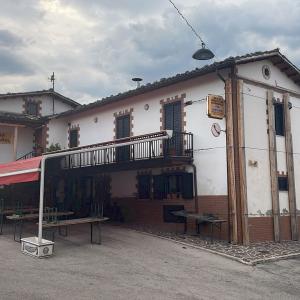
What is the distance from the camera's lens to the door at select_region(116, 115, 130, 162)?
17422mm

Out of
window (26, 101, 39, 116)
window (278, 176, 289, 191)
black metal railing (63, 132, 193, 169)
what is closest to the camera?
black metal railing (63, 132, 193, 169)

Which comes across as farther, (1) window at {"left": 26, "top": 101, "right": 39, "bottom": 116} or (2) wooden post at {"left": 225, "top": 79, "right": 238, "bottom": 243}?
(1) window at {"left": 26, "top": 101, "right": 39, "bottom": 116}

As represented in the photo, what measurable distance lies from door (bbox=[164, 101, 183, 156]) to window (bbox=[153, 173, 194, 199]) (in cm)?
99

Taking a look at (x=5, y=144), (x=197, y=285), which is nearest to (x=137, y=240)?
(x=197, y=285)

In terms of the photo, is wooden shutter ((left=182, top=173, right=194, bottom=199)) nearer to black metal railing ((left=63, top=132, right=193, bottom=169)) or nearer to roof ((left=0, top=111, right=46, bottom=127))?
black metal railing ((left=63, top=132, right=193, bottom=169))

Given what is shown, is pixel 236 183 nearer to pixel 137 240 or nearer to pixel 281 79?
pixel 137 240

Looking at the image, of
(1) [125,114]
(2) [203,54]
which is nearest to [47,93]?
(1) [125,114]

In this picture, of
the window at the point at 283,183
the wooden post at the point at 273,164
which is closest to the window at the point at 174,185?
the wooden post at the point at 273,164

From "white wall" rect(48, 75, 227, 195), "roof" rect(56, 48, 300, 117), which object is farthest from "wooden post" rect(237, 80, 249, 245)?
"roof" rect(56, 48, 300, 117)

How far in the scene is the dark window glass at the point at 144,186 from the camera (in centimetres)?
1694

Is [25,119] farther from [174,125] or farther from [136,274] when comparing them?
[136,274]

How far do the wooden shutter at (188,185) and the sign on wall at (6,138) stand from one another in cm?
1085

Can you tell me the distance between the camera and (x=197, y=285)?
8398 mm

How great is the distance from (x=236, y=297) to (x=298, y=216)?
9.16 meters
